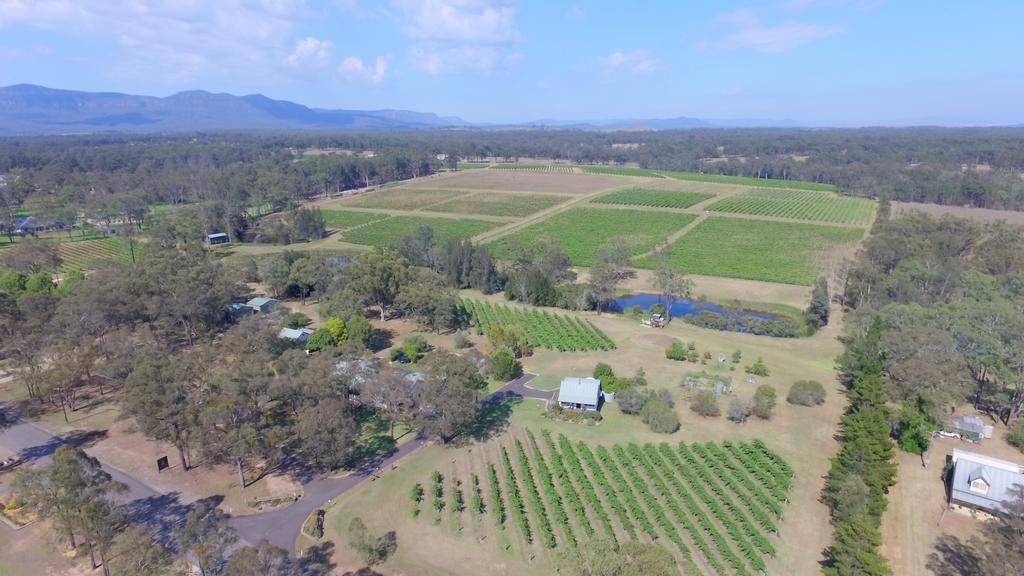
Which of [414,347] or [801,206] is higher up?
[801,206]

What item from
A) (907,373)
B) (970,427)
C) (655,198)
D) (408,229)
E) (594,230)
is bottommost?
(970,427)

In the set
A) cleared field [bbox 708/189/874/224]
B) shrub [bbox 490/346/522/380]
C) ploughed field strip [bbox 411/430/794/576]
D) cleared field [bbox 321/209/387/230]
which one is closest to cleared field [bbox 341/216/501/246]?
cleared field [bbox 321/209/387/230]

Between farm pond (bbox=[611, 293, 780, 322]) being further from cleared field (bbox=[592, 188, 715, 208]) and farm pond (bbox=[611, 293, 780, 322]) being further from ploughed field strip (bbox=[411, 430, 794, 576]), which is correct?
cleared field (bbox=[592, 188, 715, 208])

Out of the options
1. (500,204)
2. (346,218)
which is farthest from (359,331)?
(500,204)

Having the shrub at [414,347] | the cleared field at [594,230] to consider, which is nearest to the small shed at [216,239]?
the cleared field at [594,230]

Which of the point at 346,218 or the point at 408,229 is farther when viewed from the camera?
the point at 346,218

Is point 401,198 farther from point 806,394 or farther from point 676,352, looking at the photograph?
point 806,394
